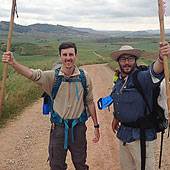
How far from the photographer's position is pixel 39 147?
5.73 meters

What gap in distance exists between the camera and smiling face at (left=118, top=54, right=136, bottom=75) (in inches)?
121

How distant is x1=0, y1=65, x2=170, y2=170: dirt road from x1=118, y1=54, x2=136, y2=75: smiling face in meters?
2.29

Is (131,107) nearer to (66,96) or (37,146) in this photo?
(66,96)

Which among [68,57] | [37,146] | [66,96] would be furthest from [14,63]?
[37,146]

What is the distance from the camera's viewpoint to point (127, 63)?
3104 millimetres

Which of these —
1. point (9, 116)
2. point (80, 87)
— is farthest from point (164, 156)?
point (9, 116)

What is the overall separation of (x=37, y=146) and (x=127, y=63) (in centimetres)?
350

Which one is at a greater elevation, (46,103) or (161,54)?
(161,54)

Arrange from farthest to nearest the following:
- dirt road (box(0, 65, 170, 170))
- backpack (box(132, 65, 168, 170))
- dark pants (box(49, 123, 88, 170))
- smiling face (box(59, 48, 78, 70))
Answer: dirt road (box(0, 65, 170, 170)) < dark pants (box(49, 123, 88, 170)) < smiling face (box(59, 48, 78, 70)) < backpack (box(132, 65, 168, 170))

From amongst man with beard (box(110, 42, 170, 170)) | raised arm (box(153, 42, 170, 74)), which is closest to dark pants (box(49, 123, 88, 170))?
man with beard (box(110, 42, 170, 170))

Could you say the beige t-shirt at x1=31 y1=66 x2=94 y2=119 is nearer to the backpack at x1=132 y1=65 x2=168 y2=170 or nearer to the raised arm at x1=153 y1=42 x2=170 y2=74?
the backpack at x1=132 y1=65 x2=168 y2=170

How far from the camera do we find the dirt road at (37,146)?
490 cm

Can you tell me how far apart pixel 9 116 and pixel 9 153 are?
249 cm

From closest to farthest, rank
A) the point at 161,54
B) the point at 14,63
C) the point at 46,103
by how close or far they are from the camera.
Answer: the point at 161,54 < the point at 14,63 < the point at 46,103
